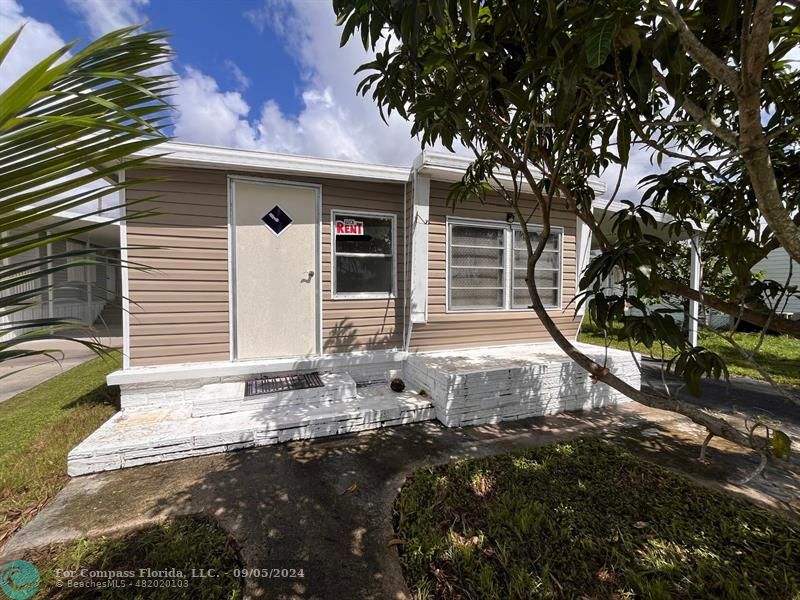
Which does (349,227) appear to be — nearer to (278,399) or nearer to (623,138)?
(278,399)

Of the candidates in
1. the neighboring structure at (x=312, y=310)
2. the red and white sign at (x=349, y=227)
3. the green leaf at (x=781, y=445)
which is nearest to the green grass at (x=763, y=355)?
the neighboring structure at (x=312, y=310)

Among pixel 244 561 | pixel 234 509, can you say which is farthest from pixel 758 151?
pixel 234 509

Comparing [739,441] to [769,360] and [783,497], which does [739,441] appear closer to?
[783,497]

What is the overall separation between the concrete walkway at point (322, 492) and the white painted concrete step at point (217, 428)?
0.10m

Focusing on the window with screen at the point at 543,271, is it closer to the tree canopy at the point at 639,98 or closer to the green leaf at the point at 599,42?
the tree canopy at the point at 639,98

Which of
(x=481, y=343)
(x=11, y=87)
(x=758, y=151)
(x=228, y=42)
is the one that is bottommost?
(x=481, y=343)

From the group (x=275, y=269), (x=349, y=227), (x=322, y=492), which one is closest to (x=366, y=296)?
(x=349, y=227)

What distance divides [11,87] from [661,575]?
126 inches

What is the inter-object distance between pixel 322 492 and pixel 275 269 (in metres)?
2.68

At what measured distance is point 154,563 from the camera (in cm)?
191

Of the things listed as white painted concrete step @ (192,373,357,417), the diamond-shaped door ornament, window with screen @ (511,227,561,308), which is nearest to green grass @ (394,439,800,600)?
white painted concrete step @ (192,373,357,417)

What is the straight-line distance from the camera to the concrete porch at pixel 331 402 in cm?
308

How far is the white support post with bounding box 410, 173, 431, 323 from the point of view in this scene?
4434 millimetres

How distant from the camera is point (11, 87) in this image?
70 cm
